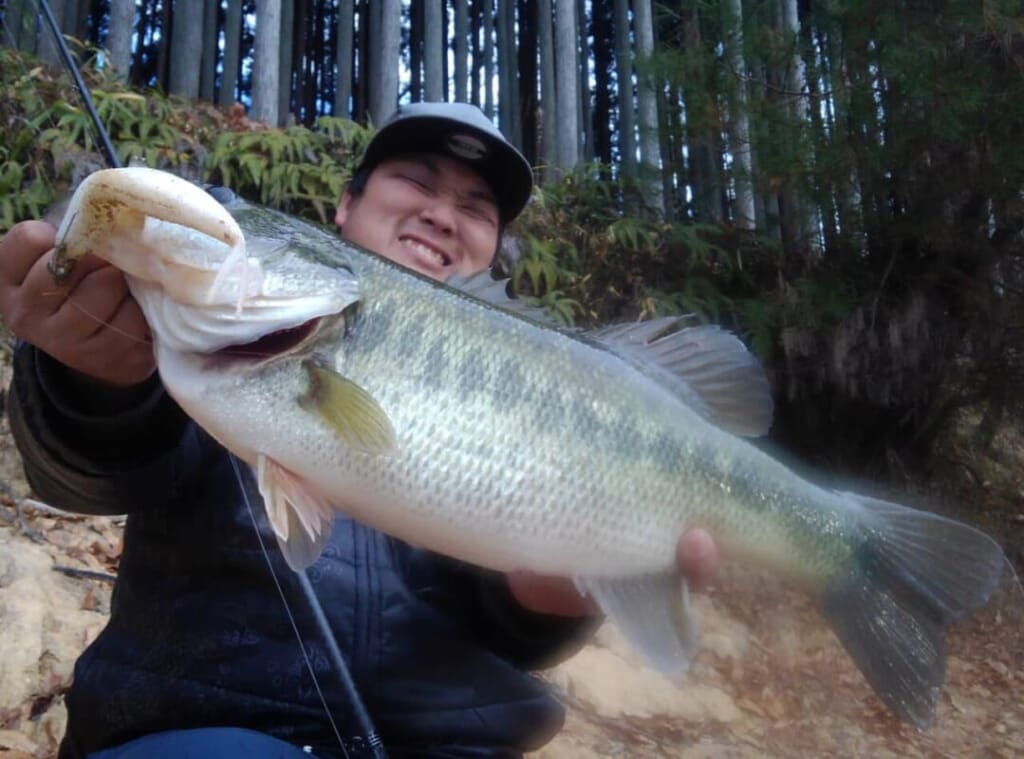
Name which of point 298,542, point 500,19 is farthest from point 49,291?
point 500,19

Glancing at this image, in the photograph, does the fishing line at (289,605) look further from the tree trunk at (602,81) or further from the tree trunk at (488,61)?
the tree trunk at (602,81)

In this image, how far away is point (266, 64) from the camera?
759 cm

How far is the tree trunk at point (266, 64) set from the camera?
7.47 meters

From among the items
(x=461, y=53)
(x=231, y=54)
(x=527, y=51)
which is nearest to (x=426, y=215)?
(x=231, y=54)

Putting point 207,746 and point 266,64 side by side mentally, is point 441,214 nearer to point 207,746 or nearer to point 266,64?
point 207,746

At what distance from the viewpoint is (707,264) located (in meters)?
6.49

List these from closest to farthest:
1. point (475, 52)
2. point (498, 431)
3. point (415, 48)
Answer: point (498, 431)
point (475, 52)
point (415, 48)

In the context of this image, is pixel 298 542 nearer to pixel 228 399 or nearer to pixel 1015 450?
pixel 228 399

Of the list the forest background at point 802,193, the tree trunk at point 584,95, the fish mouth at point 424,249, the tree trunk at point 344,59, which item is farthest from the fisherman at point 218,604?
the tree trunk at point 584,95

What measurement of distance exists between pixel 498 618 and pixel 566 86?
832 cm

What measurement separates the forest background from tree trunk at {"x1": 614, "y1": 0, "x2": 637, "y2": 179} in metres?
0.27

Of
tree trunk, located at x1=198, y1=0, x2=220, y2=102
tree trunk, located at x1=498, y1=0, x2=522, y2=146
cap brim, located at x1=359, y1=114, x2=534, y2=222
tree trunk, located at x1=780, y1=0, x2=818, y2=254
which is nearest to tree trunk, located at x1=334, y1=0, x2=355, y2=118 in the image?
tree trunk, located at x1=198, y1=0, x2=220, y2=102

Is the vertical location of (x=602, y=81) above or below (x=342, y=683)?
above

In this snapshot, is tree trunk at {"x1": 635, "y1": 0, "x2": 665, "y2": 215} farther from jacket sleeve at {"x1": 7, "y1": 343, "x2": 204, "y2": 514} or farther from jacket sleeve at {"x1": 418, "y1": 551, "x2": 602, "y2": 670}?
jacket sleeve at {"x1": 7, "y1": 343, "x2": 204, "y2": 514}
